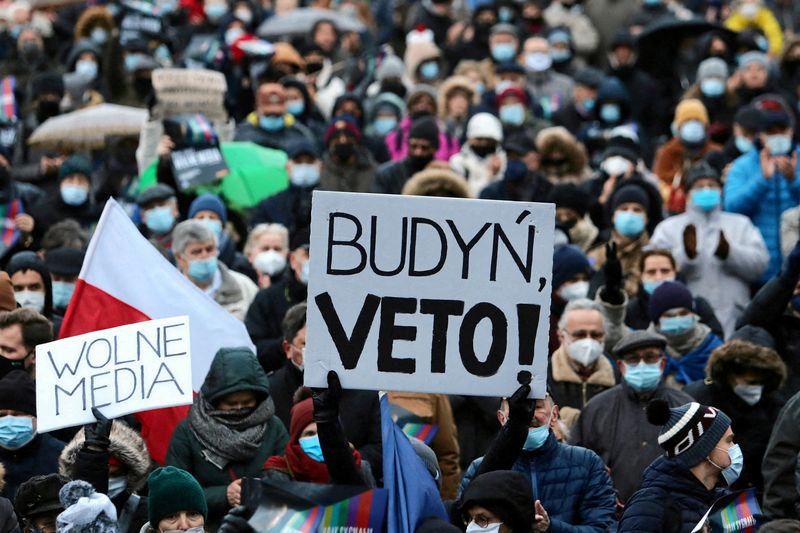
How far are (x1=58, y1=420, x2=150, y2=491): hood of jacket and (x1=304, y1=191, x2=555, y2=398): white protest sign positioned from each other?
5.22 feet

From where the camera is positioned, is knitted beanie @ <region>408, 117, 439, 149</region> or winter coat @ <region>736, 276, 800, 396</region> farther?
knitted beanie @ <region>408, 117, 439, 149</region>

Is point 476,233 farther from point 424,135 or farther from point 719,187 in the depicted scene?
point 424,135

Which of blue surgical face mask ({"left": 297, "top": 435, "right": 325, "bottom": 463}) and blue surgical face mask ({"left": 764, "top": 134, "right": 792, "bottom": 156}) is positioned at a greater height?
blue surgical face mask ({"left": 764, "top": 134, "right": 792, "bottom": 156})

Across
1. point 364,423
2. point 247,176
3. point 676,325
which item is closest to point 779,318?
point 676,325

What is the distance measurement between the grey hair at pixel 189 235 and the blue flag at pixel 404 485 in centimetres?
462

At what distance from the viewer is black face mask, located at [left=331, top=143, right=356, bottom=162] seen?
51.5 ft

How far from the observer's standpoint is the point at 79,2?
76.9 feet

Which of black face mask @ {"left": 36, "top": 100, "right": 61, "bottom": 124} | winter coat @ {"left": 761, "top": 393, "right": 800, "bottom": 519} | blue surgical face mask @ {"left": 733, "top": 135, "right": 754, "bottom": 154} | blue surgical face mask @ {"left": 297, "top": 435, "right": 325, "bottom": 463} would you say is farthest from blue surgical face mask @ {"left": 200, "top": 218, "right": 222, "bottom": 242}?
black face mask @ {"left": 36, "top": 100, "right": 61, "bottom": 124}

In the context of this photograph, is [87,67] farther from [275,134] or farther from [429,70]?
[275,134]

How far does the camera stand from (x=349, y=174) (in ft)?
51.6

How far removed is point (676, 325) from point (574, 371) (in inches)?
34.8

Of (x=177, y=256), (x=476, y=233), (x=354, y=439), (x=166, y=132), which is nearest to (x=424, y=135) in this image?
(x=166, y=132)

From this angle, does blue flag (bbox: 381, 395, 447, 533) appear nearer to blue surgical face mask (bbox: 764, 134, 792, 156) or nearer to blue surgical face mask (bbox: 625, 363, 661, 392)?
blue surgical face mask (bbox: 625, 363, 661, 392)

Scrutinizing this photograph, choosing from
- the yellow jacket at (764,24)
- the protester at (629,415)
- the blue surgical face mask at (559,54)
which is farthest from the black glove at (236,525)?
the yellow jacket at (764,24)
